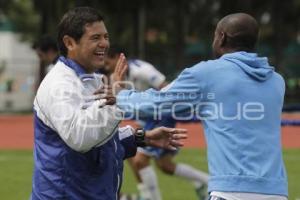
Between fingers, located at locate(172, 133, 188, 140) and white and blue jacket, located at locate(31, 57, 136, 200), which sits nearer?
white and blue jacket, located at locate(31, 57, 136, 200)

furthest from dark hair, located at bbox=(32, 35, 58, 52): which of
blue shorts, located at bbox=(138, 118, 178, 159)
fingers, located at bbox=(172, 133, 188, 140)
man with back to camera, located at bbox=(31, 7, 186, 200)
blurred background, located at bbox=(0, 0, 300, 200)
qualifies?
blurred background, located at bbox=(0, 0, 300, 200)

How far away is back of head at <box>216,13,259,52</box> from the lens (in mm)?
4207

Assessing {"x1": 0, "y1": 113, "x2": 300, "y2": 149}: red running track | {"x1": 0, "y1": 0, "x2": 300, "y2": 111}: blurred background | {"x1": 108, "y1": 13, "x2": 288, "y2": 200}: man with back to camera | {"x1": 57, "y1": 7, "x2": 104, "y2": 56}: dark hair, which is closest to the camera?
{"x1": 57, "y1": 7, "x2": 104, "y2": 56}: dark hair

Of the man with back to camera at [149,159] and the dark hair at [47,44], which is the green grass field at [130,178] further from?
the dark hair at [47,44]

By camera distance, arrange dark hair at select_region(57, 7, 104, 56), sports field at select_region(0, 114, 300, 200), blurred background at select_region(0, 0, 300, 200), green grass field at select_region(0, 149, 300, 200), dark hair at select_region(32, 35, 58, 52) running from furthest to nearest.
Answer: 1. blurred background at select_region(0, 0, 300, 200)
2. sports field at select_region(0, 114, 300, 200)
3. green grass field at select_region(0, 149, 300, 200)
4. dark hair at select_region(32, 35, 58, 52)
5. dark hair at select_region(57, 7, 104, 56)

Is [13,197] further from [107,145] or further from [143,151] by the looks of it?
[107,145]

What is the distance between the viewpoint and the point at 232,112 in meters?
4.11

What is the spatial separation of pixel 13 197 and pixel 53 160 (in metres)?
6.09

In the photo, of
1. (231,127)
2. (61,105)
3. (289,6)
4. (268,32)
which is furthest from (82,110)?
(268,32)

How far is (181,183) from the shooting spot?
11242 mm

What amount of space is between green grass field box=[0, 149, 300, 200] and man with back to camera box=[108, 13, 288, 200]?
17.8ft

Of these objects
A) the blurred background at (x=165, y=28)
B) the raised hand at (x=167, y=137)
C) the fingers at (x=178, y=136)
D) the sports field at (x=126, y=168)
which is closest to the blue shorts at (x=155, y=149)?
the sports field at (x=126, y=168)

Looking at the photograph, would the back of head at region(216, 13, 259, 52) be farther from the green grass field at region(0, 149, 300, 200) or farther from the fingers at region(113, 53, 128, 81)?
the green grass field at region(0, 149, 300, 200)

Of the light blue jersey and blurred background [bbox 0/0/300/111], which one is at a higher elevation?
the light blue jersey
